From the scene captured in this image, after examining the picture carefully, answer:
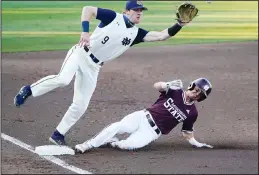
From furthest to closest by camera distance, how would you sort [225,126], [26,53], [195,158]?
1. [26,53]
2. [225,126]
3. [195,158]

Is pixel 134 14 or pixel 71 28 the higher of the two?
pixel 134 14

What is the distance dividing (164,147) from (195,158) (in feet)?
2.50

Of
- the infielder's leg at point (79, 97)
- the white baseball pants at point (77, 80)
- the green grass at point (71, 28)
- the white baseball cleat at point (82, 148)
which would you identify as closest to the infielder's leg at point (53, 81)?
the white baseball pants at point (77, 80)

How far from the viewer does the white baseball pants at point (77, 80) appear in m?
7.89

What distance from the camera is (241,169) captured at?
23.1 ft

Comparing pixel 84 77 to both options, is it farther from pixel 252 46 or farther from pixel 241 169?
pixel 252 46

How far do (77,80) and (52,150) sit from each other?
3.33 feet

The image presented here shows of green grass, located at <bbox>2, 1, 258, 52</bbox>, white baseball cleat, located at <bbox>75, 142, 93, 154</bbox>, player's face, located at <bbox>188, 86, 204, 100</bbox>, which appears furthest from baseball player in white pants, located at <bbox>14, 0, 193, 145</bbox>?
green grass, located at <bbox>2, 1, 258, 52</bbox>

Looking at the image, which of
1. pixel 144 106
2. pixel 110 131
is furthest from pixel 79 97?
pixel 144 106

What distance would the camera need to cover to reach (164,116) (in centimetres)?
802

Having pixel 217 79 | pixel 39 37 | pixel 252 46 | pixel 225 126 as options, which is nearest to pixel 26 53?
pixel 39 37

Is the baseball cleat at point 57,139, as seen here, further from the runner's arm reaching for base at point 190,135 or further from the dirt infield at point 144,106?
the runner's arm reaching for base at point 190,135

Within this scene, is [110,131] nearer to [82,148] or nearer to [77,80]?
[82,148]

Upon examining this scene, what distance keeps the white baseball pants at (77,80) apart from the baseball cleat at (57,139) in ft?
0.16
